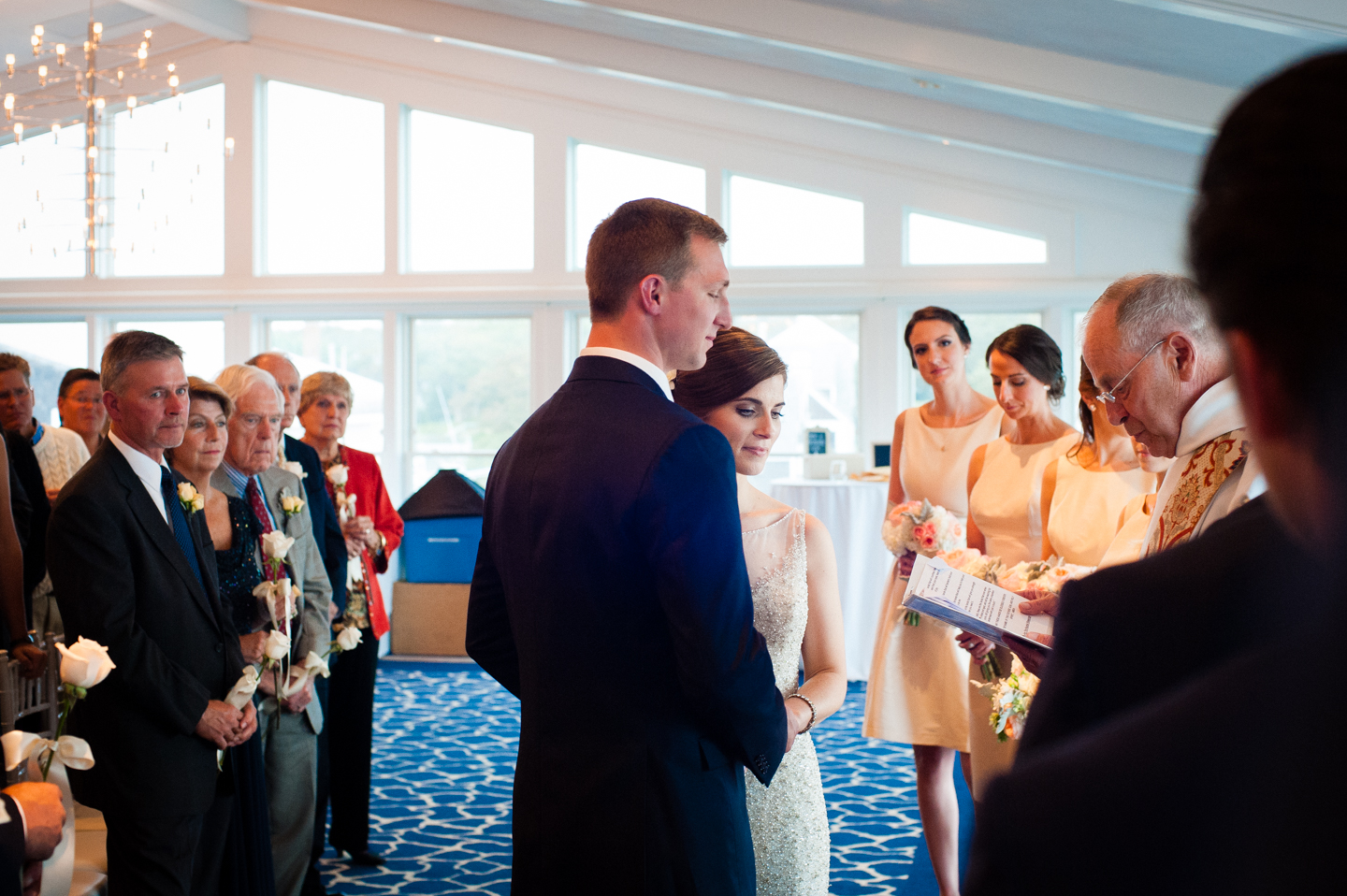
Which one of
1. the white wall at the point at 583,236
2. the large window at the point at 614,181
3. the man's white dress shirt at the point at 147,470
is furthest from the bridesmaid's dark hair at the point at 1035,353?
the large window at the point at 614,181

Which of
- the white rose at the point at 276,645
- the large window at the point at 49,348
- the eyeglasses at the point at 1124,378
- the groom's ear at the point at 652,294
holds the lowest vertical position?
the white rose at the point at 276,645

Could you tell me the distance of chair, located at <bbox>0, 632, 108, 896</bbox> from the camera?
100 inches

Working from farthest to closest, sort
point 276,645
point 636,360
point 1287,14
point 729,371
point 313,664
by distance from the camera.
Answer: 1. point 1287,14
2. point 313,664
3. point 276,645
4. point 729,371
5. point 636,360

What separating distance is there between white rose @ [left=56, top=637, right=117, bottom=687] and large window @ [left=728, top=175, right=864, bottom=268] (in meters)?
8.73

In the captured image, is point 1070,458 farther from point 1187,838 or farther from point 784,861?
point 1187,838

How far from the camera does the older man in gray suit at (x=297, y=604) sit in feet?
12.0

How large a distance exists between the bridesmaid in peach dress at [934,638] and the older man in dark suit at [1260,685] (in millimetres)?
3209

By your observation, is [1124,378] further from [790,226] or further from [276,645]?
[790,226]

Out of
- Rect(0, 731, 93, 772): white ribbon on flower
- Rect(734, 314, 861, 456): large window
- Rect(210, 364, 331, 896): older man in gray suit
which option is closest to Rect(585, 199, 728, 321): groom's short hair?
Rect(0, 731, 93, 772): white ribbon on flower

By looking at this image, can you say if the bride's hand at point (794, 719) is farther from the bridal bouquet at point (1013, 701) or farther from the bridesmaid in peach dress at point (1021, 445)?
the bridesmaid in peach dress at point (1021, 445)

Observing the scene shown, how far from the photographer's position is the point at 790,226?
10594 mm

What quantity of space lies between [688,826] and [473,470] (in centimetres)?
987

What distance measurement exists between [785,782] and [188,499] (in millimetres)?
1850

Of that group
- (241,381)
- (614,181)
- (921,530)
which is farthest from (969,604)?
(614,181)
